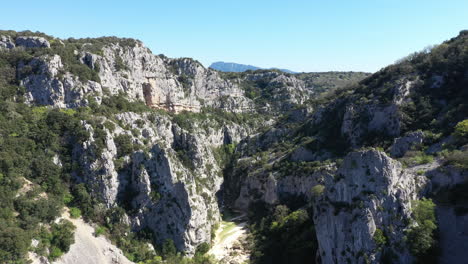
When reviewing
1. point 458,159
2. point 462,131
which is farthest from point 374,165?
point 462,131

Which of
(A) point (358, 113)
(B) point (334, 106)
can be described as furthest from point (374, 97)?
(B) point (334, 106)

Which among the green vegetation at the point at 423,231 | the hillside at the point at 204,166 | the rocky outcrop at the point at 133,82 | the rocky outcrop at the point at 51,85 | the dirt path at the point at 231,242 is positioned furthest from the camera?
the rocky outcrop at the point at 133,82

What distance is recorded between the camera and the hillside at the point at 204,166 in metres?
38.4

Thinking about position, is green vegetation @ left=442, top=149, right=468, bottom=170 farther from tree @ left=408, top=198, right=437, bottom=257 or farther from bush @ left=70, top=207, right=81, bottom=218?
bush @ left=70, top=207, right=81, bottom=218

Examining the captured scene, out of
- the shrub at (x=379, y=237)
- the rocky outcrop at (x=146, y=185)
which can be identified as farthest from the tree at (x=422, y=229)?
the rocky outcrop at (x=146, y=185)

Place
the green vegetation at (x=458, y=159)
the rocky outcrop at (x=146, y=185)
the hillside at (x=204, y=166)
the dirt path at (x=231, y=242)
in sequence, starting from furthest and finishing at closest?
the dirt path at (x=231, y=242) → the rocky outcrop at (x=146, y=185) → the green vegetation at (x=458, y=159) → the hillside at (x=204, y=166)

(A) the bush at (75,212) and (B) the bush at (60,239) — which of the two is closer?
(B) the bush at (60,239)

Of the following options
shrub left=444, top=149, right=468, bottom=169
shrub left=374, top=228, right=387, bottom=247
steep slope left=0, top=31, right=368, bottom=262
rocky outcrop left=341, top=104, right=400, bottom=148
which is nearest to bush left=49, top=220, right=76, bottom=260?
steep slope left=0, top=31, right=368, bottom=262

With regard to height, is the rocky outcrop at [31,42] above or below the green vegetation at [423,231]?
above

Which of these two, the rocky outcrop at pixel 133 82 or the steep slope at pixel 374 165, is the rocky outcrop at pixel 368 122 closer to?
the steep slope at pixel 374 165

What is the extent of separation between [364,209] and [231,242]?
3020cm

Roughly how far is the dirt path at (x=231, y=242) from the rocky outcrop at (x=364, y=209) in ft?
57.0

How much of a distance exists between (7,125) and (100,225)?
22009mm

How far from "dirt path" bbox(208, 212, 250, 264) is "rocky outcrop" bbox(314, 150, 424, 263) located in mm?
17387
